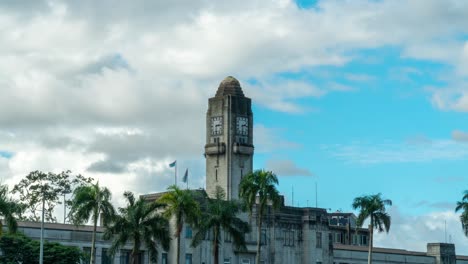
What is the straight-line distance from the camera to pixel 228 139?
433ft

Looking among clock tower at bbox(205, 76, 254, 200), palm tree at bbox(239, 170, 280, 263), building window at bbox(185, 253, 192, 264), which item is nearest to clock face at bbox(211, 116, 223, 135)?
clock tower at bbox(205, 76, 254, 200)

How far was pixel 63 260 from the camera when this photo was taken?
319 feet

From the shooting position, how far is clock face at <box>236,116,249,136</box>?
134m

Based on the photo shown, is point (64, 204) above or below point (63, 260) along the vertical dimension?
above

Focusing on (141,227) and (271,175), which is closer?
(141,227)

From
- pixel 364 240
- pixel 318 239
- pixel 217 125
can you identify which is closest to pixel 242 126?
pixel 217 125

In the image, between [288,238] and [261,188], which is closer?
[261,188]

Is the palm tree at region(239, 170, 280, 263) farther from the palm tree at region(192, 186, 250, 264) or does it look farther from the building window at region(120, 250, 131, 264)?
the building window at region(120, 250, 131, 264)

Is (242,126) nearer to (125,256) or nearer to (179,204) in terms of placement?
(125,256)

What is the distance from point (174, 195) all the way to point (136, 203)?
368 cm

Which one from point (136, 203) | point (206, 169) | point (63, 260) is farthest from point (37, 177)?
point (136, 203)

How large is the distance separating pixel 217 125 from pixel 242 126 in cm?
339

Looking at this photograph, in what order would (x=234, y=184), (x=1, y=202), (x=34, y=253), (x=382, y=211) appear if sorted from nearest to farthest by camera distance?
(x=1, y=202), (x=34, y=253), (x=382, y=211), (x=234, y=184)

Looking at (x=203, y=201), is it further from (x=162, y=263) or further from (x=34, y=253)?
(x=34, y=253)
